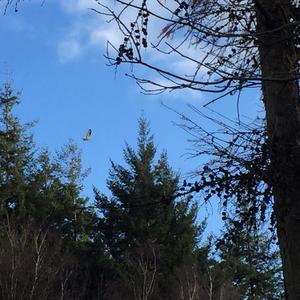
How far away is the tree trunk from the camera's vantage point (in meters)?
4.51

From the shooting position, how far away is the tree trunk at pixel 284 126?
4508mm

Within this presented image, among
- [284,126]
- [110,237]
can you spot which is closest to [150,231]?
[110,237]

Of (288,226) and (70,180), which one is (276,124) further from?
(70,180)

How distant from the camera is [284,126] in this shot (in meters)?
4.79

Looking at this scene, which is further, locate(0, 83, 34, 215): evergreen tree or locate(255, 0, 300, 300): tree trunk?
locate(0, 83, 34, 215): evergreen tree

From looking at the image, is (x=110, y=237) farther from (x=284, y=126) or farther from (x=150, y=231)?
(x=284, y=126)

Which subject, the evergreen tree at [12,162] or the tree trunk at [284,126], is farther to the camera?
the evergreen tree at [12,162]

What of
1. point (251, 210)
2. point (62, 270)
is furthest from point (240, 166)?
point (62, 270)

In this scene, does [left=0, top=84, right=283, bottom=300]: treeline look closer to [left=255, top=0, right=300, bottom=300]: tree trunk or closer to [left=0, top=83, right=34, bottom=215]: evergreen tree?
[left=0, top=83, right=34, bottom=215]: evergreen tree

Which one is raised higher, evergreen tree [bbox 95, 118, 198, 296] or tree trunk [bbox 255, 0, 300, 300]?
evergreen tree [bbox 95, 118, 198, 296]

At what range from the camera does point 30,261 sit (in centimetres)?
2320

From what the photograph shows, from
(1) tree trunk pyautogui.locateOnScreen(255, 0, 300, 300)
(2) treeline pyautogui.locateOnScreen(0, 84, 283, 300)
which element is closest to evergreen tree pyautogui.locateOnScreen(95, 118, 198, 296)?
(2) treeline pyautogui.locateOnScreen(0, 84, 283, 300)

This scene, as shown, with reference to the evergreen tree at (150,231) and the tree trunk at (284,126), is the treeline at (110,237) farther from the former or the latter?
the tree trunk at (284,126)

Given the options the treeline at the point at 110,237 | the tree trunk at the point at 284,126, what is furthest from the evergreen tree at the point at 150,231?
the tree trunk at the point at 284,126
